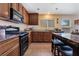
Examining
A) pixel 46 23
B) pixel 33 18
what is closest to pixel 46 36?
pixel 46 23

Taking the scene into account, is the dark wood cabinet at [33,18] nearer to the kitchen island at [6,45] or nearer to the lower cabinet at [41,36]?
the lower cabinet at [41,36]

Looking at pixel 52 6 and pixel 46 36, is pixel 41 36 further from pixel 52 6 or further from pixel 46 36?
pixel 52 6

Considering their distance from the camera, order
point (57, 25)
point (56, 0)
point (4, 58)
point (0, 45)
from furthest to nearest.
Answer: point (57, 25), point (0, 45), point (56, 0), point (4, 58)

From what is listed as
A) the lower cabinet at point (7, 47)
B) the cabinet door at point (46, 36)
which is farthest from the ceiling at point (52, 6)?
the lower cabinet at point (7, 47)

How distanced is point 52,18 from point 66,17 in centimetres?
112

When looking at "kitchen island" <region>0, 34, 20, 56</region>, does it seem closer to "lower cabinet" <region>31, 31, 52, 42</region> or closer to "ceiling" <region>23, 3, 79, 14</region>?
"ceiling" <region>23, 3, 79, 14</region>

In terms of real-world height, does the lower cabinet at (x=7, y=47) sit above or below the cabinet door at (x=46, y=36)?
above

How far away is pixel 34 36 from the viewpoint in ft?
29.3

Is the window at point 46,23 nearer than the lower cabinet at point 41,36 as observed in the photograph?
No

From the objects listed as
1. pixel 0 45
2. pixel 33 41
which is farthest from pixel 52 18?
pixel 0 45

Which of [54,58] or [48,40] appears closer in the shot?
[54,58]

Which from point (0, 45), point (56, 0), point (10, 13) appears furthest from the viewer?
point (10, 13)

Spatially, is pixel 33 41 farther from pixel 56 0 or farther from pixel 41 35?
pixel 56 0

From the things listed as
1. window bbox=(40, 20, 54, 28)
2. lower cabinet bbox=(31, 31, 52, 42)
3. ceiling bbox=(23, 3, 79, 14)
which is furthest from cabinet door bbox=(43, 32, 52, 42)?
ceiling bbox=(23, 3, 79, 14)
